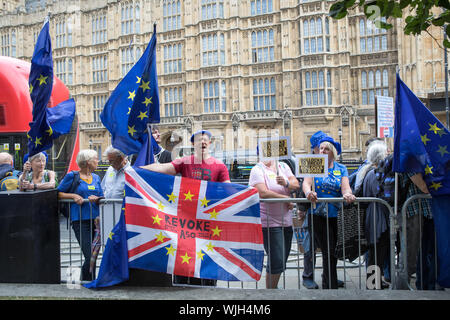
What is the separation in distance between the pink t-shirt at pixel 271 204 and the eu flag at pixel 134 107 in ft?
3.32

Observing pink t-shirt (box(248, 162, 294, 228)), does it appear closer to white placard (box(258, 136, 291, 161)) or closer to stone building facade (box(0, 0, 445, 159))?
white placard (box(258, 136, 291, 161))

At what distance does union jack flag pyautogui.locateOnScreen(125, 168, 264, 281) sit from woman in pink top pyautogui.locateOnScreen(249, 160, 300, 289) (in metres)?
0.37

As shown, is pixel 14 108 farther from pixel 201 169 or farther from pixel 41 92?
pixel 201 169

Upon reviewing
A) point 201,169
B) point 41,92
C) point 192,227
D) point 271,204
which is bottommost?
point 192,227

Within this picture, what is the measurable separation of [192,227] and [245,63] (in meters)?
22.6

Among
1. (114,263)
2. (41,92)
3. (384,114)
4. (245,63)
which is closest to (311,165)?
(114,263)

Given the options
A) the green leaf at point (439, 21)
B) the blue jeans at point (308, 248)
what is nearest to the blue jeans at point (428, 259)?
the blue jeans at point (308, 248)

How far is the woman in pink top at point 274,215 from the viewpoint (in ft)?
11.4

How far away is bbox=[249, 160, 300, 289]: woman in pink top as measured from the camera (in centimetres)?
348

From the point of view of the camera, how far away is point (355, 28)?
→ 22.7 m

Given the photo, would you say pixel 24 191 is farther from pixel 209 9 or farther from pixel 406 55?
pixel 209 9

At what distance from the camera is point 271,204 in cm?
359

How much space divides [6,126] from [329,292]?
290 inches
